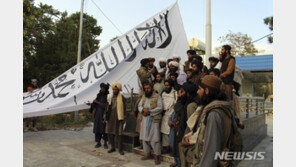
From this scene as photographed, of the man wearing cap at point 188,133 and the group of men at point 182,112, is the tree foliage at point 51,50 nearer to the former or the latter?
the group of men at point 182,112

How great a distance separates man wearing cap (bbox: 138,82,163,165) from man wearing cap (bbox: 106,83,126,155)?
1.83ft


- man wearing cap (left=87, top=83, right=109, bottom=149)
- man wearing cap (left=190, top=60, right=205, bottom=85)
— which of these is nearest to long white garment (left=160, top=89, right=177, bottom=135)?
man wearing cap (left=190, top=60, right=205, bottom=85)

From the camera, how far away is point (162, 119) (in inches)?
175

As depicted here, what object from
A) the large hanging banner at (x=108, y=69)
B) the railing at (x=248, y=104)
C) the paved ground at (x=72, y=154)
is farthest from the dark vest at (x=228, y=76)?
the large hanging banner at (x=108, y=69)

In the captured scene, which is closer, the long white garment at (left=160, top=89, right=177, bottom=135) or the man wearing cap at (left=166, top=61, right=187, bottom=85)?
the long white garment at (left=160, top=89, right=177, bottom=135)

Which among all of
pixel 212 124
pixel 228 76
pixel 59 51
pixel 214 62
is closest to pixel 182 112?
pixel 228 76

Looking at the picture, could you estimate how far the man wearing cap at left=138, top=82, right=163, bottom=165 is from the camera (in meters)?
4.29

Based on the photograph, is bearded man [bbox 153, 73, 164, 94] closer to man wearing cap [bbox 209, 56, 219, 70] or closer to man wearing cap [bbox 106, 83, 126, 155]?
man wearing cap [bbox 106, 83, 126, 155]

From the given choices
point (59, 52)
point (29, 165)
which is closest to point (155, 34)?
point (29, 165)

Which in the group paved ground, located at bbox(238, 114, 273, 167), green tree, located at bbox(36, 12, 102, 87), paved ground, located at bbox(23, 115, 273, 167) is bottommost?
paved ground, located at bbox(238, 114, 273, 167)

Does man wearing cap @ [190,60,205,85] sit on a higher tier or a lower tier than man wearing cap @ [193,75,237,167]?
higher

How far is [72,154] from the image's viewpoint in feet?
16.1

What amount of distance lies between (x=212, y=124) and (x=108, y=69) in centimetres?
454

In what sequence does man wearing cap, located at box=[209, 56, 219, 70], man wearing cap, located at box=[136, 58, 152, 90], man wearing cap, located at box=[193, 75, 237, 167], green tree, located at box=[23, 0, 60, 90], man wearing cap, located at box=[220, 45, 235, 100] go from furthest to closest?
1. green tree, located at box=[23, 0, 60, 90]
2. man wearing cap, located at box=[136, 58, 152, 90]
3. man wearing cap, located at box=[209, 56, 219, 70]
4. man wearing cap, located at box=[220, 45, 235, 100]
5. man wearing cap, located at box=[193, 75, 237, 167]
